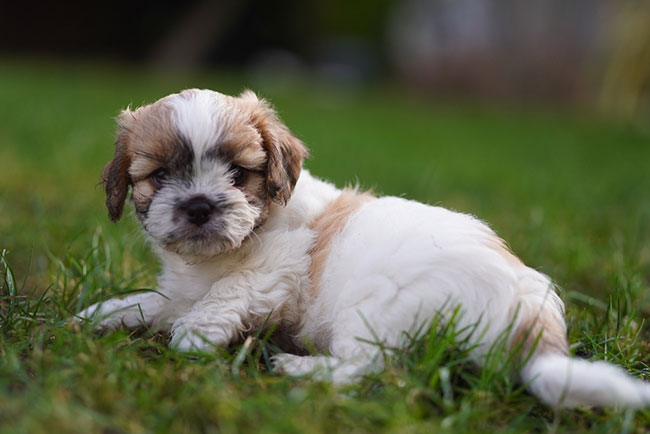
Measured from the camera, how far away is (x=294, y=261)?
3.63 metres

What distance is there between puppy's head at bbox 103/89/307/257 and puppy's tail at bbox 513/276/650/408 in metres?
1.38

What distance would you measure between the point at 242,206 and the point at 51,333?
106cm

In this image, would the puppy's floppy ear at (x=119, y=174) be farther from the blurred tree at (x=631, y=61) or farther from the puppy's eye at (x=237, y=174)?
the blurred tree at (x=631, y=61)

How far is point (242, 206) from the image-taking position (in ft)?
11.6

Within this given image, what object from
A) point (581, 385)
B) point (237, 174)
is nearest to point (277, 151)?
point (237, 174)

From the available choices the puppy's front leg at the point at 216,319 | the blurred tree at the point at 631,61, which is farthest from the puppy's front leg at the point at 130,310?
the blurred tree at the point at 631,61

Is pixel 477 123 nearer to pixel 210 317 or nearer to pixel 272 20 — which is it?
pixel 272 20

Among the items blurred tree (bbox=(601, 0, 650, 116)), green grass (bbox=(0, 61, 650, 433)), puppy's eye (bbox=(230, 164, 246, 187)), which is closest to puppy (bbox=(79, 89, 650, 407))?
puppy's eye (bbox=(230, 164, 246, 187))

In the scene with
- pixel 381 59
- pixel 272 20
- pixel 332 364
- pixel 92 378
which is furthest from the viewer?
pixel 381 59

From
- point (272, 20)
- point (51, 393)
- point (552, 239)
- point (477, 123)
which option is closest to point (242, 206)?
point (51, 393)

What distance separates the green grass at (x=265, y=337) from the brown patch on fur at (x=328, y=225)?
44cm

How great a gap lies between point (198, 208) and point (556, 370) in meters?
1.78

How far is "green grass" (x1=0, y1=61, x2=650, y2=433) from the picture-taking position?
2.59 meters

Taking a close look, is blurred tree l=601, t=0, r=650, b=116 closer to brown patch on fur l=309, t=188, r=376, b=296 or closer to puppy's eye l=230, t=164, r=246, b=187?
brown patch on fur l=309, t=188, r=376, b=296
